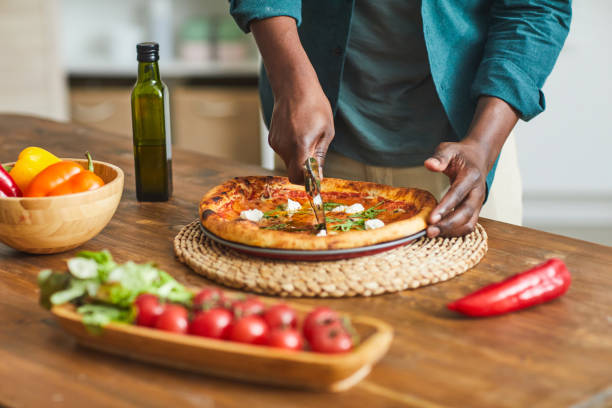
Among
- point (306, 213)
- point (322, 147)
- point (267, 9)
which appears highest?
point (267, 9)

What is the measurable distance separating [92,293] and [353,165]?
0.98 meters

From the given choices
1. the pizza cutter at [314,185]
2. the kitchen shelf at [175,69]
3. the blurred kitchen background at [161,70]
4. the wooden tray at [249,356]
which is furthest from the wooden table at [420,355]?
the kitchen shelf at [175,69]

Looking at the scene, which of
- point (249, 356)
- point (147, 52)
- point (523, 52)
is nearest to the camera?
point (249, 356)

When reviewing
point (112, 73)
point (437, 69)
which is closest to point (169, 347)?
point (437, 69)

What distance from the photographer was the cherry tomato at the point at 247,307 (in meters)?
0.76

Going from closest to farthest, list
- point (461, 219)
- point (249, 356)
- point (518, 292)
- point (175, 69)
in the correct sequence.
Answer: point (249, 356), point (518, 292), point (461, 219), point (175, 69)

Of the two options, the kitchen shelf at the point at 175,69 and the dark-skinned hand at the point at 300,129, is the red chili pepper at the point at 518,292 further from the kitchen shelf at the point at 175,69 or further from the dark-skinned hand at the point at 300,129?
the kitchen shelf at the point at 175,69

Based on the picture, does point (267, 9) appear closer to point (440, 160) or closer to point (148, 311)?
point (440, 160)

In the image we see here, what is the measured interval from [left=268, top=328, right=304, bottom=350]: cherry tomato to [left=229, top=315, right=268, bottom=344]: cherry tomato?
1 centimetres

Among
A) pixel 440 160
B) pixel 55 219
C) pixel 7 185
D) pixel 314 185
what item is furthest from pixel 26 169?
pixel 440 160

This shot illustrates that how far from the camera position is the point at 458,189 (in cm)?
119

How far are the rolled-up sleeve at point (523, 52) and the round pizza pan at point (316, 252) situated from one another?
0.47 meters

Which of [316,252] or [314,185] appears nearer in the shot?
[316,252]

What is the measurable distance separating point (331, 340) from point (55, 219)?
1.82ft
